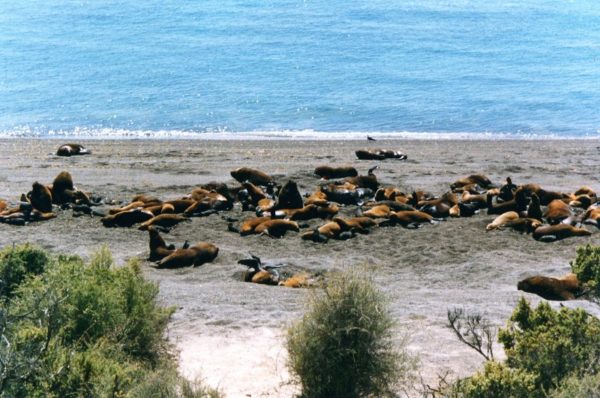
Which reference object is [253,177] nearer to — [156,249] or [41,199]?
[41,199]

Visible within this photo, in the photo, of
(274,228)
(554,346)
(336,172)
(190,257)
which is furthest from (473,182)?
(554,346)

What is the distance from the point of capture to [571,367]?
664 cm

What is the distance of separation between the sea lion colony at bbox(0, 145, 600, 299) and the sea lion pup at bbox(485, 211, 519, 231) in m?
0.02

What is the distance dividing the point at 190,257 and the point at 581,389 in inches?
317

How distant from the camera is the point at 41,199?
1622cm

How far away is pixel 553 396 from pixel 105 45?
5837cm

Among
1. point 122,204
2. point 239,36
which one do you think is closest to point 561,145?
point 122,204

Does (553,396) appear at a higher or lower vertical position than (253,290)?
higher

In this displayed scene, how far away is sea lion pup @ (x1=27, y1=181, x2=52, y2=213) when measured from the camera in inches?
637

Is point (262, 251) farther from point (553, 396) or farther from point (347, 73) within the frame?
point (347, 73)

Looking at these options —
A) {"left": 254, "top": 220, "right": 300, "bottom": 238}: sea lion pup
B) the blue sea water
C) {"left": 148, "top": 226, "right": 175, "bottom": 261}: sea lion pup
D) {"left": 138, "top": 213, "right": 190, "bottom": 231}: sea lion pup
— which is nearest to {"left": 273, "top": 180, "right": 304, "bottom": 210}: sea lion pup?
{"left": 254, "top": 220, "right": 300, "bottom": 238}: sea lion pup

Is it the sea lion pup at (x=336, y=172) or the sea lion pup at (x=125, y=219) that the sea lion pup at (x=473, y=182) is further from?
the sea lion pup at (x=125, y=219)

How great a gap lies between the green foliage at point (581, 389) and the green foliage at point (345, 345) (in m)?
1.97

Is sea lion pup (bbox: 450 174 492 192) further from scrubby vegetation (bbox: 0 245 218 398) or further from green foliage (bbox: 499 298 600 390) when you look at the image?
green foliage (bbox: 499 298 600 390)
